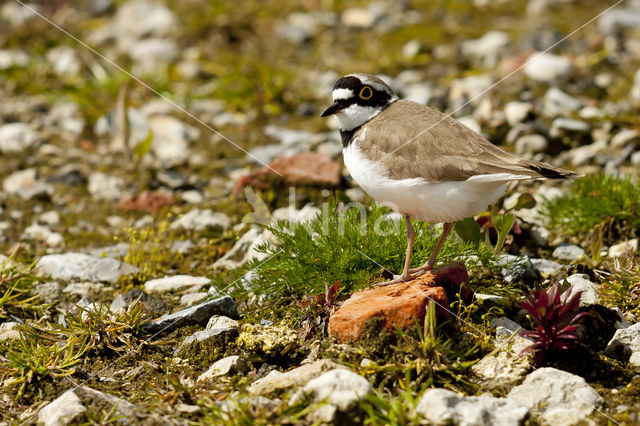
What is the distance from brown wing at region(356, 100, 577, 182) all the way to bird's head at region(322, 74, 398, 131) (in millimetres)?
165

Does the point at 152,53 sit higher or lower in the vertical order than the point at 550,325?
higher

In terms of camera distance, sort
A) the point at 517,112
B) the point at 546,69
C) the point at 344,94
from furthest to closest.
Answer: the point at 546,69 → the point at 517,112 → the point at 344,94

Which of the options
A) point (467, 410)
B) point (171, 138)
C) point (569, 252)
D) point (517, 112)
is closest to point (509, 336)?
point (467, 410)

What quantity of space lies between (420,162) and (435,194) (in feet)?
0.88

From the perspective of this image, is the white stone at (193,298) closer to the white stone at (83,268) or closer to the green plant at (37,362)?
the white stone at (83,268)

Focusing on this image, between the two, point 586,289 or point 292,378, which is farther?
point 586,289

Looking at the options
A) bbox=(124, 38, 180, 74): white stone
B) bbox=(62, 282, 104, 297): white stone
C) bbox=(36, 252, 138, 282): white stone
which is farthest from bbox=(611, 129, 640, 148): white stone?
bbox=(124, 38, 180, 74): white stone

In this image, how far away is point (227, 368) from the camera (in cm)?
455

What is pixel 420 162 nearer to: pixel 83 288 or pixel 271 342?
pixel 271 342

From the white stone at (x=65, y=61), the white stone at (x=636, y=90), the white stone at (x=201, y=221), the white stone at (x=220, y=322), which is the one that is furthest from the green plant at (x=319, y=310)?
the white stone at (x=65, y=61)

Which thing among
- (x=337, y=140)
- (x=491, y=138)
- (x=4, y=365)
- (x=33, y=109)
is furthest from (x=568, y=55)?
(x=4, y=365)

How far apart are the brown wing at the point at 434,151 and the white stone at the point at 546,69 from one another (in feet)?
16.0

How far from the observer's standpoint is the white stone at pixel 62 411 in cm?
398

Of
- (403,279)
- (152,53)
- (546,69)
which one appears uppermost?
(152,53)
